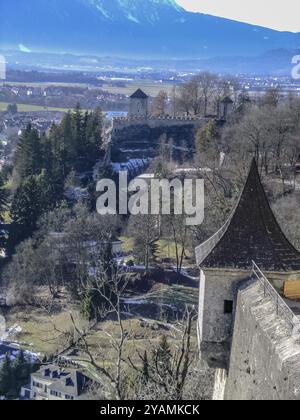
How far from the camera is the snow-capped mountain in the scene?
471ft

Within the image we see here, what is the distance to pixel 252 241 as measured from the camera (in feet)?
41.8

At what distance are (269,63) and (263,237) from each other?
11316 centimetres

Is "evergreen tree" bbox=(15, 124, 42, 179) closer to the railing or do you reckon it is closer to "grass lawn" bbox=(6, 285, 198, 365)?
"grass lawn" bbox=(6, 285, 198, 365)

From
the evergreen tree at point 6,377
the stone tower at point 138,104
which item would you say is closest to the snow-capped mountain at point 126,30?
the stone tower at point 138,104

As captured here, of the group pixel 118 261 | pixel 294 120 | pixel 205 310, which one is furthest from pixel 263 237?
pixel 294 120

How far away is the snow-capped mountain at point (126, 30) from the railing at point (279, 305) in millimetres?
127696

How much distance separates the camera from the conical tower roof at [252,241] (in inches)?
490

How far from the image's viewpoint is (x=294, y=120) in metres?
37.8

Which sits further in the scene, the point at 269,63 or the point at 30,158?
the point at 269,63

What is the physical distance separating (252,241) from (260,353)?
295 centimetres

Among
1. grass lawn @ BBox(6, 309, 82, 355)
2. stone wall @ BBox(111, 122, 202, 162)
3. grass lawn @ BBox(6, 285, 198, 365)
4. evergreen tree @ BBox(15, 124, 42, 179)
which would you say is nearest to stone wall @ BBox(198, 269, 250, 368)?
grass lawn @ BBox(6, 285, 198, 365)

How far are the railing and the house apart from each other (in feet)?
34.2
